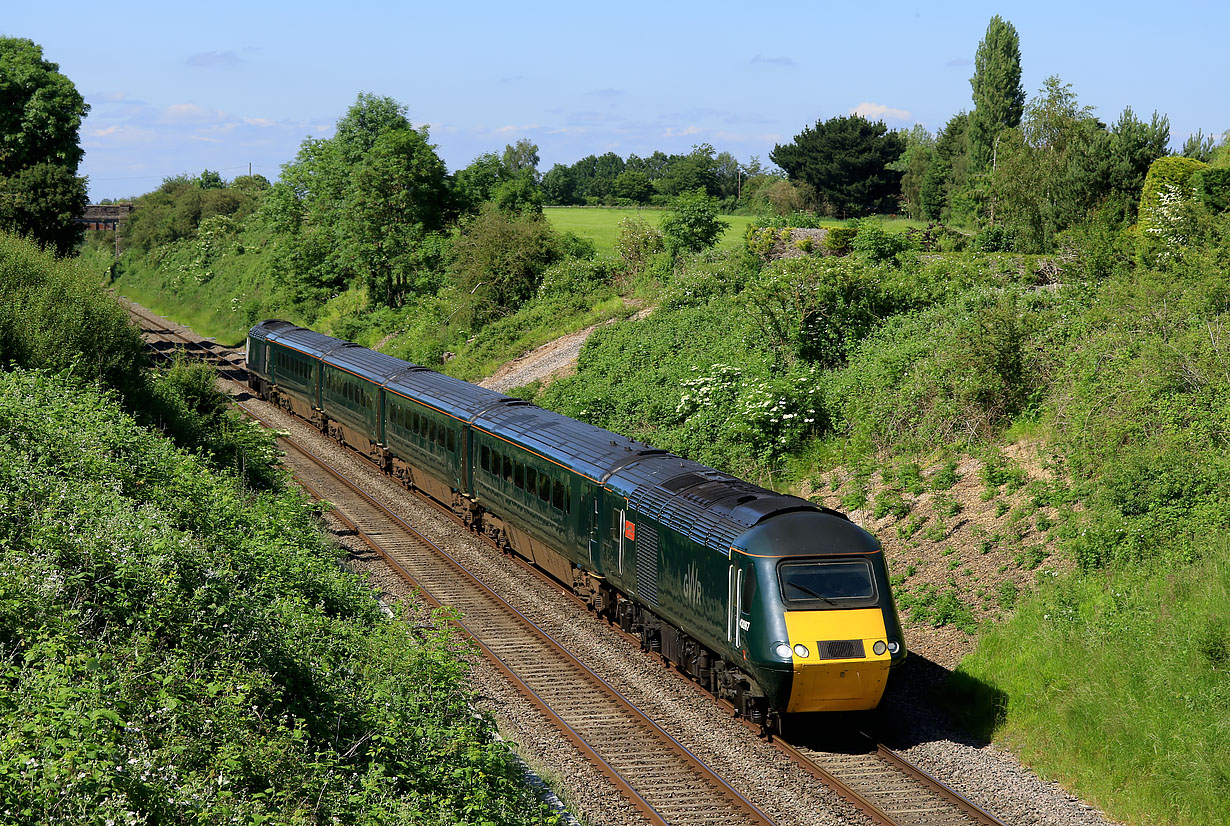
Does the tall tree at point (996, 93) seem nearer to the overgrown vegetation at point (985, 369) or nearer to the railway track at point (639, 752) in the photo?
the overgrown vegetation at point (985, 369)

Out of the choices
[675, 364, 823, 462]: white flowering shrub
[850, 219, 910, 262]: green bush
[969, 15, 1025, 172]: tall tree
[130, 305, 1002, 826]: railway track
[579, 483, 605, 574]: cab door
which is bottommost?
[130, 305, 1002, 826]: railway track

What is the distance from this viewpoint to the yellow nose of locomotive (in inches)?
486

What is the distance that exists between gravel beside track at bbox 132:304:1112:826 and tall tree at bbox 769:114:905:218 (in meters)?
54.9

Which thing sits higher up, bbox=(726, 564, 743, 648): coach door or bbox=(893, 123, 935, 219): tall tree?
bbox=(893, 123, 935, 219): tall tree

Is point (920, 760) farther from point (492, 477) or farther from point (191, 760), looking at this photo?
point (492, 477)

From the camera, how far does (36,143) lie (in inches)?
1692

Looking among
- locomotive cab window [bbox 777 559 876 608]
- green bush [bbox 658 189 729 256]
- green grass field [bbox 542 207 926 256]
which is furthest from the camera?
green grass field [bbox 542 207 926 256]

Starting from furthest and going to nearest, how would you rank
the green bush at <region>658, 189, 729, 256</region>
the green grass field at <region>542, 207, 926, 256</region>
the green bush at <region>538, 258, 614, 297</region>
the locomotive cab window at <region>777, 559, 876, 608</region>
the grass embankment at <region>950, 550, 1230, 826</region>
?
the green grass field at <region>542, 207, 926, 256</region>
the green bush at <region>538, 258, 614, 297</region>
the green bush at <region>658, 189, 729, 256</region>
the locomotive cab window at <region>777, 559, 876, 608</region>
the grass embankment at <region>950, 550, 1230, 826</region>

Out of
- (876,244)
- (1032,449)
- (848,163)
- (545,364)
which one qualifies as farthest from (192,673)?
(848,163)

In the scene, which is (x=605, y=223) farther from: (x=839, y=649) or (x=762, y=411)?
(x=839, y=649)

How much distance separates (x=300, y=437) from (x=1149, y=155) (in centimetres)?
2983

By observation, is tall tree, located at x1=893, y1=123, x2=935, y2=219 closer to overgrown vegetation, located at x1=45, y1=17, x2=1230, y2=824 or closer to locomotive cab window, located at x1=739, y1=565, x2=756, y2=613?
overgrown vegetation, located at x1=45, y1=17, x2=1230, y2=824

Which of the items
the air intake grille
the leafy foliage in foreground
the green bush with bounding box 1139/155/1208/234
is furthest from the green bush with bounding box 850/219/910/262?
the leafy foliage in foreground

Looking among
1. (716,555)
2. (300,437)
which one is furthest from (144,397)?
(716,555)
